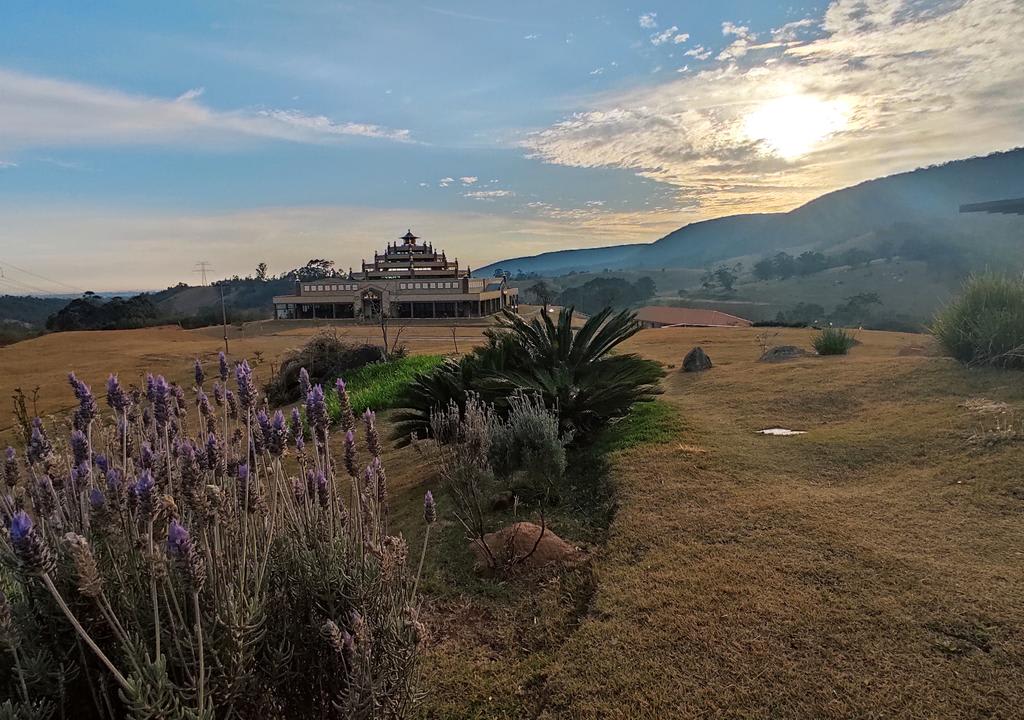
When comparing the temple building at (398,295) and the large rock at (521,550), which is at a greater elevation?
the temple building at (398,295)

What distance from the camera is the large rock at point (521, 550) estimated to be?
3768mm

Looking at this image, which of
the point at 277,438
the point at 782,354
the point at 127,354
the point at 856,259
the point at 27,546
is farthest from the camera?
the point at 856,259

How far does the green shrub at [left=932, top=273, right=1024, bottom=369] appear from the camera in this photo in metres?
7.36

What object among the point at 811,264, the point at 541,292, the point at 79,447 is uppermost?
the point at 811,264

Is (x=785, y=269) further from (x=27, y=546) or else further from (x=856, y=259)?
(x=27, y=546)

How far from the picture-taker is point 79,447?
2275 millimetres

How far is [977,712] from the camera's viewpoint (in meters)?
2.19

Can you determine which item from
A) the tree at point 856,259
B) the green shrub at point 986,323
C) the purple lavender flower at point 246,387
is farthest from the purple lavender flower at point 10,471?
the tree at point 856,259

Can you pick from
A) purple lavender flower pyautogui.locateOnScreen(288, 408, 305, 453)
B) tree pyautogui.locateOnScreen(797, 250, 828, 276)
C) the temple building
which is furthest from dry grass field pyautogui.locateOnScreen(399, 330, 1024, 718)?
tree pyautogui.locateOnScreen(797, 250, 828, 276)

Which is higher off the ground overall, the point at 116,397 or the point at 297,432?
the point at 116,397

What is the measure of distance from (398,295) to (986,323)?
3713cm

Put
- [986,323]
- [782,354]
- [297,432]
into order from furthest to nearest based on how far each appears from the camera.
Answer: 1. [782,354]
2. [986,323]
3. [297,432]

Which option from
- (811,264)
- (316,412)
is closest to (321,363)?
(316,412)

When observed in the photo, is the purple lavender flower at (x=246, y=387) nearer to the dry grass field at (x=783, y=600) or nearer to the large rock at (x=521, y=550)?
the dry grass field at (x=783, y=600)
